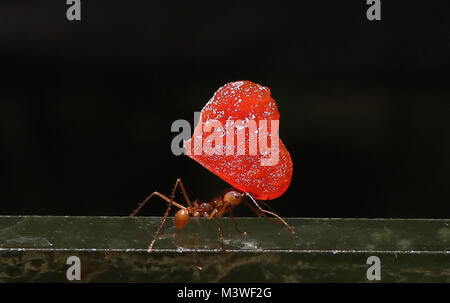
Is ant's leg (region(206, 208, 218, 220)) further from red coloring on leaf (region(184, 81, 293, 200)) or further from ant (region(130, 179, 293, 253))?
red coloring on leaf (region(184, 81, 293, 200))

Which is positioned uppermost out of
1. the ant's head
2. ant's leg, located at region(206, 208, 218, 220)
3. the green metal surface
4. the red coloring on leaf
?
the red coloring on leaf

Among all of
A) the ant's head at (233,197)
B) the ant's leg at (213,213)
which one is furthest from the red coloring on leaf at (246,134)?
the ant's leg at (213,213)

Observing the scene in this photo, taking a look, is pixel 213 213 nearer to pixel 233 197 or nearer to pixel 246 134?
pixel 233 197

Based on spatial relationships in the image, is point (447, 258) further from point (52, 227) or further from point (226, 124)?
point (52, 227)

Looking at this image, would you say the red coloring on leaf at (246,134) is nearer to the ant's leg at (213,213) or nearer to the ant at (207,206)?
the ant at (207,206)

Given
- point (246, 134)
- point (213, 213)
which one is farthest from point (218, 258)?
point (246, 134)

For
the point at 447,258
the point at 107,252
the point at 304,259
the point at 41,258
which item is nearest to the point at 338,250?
the point at 304,259

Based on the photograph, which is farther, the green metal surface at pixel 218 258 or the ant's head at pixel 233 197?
the ant's head at pixel 233 197

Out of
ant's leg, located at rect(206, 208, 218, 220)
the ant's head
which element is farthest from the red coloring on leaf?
ant's leg, located at rect(206, 208, 218, 220)
